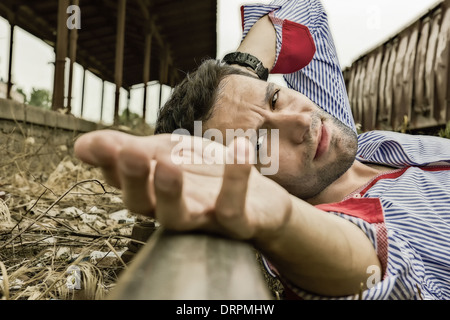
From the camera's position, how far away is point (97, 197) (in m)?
3.03

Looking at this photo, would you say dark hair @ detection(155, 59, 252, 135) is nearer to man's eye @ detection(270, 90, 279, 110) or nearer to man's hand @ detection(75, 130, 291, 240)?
man's eye @ detection(270, 90, 279, 110)

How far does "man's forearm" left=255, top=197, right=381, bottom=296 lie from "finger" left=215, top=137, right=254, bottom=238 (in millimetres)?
106

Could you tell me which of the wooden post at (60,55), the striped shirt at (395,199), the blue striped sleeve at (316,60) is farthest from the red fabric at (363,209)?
the wooden post at (60,55)

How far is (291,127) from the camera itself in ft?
5.18

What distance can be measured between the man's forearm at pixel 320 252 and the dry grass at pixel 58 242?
1.52ft

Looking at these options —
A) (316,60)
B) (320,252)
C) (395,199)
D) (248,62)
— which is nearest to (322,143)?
(395,199)

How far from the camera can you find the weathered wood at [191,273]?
43 centimetres

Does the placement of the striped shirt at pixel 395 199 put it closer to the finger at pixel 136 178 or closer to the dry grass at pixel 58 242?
the finger at pixel 136 178

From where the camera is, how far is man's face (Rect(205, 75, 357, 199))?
1.58m

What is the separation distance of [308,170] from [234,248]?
44.6 inches

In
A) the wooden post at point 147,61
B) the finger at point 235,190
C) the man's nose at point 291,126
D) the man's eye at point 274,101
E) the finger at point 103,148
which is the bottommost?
the finger at point 235,190

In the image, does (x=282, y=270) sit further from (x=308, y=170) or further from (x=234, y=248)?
(x=308, y=170)

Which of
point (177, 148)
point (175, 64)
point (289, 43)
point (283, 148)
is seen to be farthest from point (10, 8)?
point (177, 148)

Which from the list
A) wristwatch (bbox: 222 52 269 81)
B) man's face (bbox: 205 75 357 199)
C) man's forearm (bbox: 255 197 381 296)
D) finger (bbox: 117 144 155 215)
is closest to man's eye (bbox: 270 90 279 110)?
man's face (bbox: 205 75 357 199)
